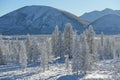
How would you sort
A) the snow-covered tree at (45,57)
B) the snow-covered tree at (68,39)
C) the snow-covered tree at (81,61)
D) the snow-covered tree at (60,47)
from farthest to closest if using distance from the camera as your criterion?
the snow-covered tree at (60,47) < the snow-covered tree at (68,39) < the snow-covered tree at (45,57) < the snow-covered tree at (81,61)

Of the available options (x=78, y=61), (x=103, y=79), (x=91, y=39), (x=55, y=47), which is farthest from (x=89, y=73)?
(x=55, y=47)

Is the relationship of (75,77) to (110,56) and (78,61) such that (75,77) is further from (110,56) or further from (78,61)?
(110,56)

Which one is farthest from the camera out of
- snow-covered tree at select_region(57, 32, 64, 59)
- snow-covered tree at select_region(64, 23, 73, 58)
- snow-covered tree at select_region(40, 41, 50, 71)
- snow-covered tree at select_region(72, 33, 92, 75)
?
snow-covered tree at select_region(57, 32, 64, 59)

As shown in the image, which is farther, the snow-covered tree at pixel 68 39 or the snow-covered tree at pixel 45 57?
the snow-covered tree at pixel 68 39

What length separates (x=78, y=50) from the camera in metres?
77.3

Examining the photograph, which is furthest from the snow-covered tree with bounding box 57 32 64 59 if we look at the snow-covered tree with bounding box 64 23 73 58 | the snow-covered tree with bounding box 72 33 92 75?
the snow-covered tree with bounding box 72 33 92 75

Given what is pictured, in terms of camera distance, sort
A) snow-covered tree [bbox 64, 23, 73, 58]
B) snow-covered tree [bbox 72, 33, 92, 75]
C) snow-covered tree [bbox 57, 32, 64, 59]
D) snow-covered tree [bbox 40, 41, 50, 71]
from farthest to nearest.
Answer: snow-covered tree [bbox 57, 32, 64, 59] < snow-covered tree [bbox 64, 23, 73, 58] < snow-covered tree [bbox 40, 41, 50, 71] < snow-covered tree [bbox 72, 33, 92, 75]

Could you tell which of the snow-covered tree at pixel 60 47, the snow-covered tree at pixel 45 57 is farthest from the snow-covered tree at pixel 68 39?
the snow-covered tree at pixel 45 57

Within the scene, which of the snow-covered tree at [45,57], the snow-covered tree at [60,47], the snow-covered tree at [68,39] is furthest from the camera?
the snow-covered tree at [60,47]

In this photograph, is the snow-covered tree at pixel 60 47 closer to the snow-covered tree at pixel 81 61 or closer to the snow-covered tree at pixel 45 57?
the snow-covered tree at pixel 45 57

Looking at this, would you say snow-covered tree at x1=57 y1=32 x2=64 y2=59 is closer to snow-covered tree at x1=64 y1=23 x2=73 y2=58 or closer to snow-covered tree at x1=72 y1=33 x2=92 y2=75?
snow-covered tree at x1=64 y1=23 x2=73 y2=58

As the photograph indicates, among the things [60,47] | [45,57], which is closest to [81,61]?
[45,57]

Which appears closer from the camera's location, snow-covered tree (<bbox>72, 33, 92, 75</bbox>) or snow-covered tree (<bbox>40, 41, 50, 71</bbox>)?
snow-covered tree (<bbox>72, 33, 92, 75</bbox>)

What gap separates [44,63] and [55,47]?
28323 millimetres
